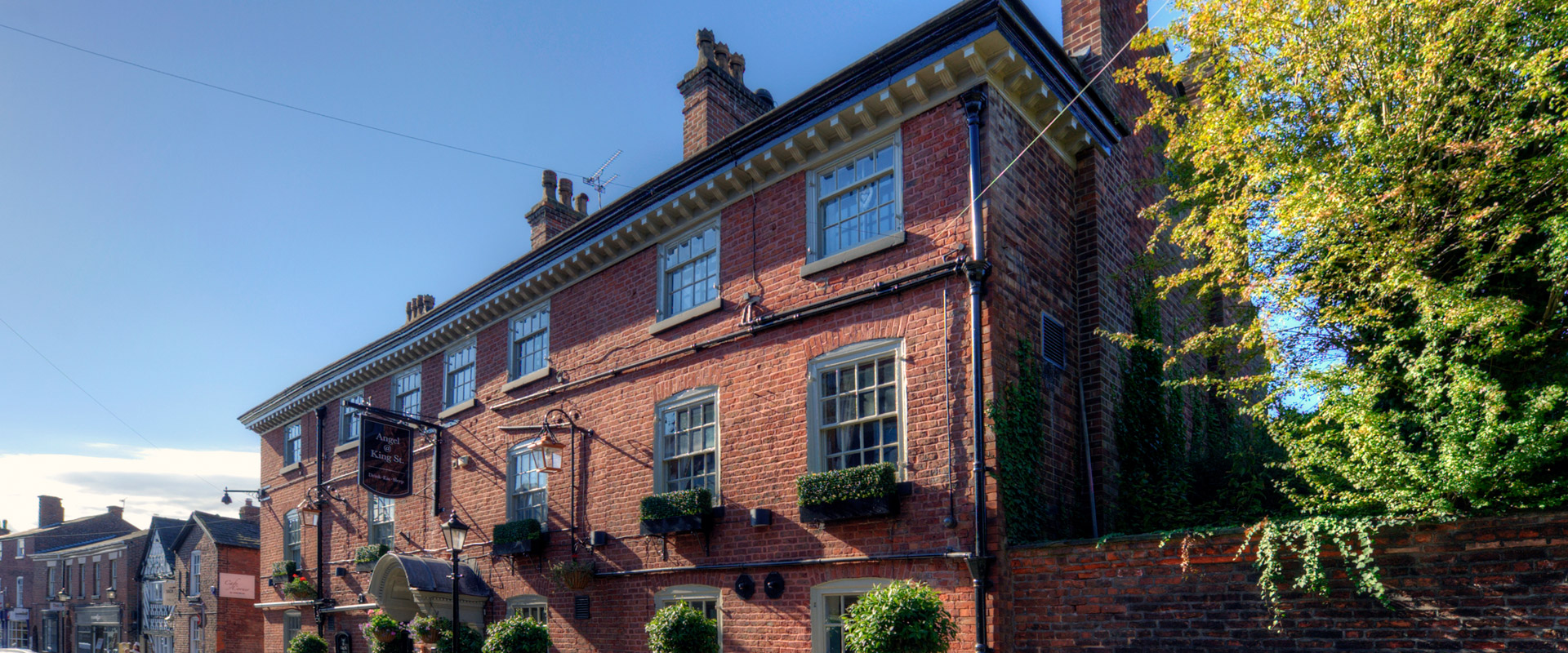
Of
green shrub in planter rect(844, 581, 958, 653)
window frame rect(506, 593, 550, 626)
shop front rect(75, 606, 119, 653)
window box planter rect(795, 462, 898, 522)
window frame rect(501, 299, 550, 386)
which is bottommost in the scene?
shop front rect(75, 606, 119, 653)

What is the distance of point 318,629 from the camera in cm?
2353

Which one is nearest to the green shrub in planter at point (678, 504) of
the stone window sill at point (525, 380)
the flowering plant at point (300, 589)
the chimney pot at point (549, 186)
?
the stone window sill at point (525, 380)

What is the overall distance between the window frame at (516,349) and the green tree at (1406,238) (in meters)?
11.6

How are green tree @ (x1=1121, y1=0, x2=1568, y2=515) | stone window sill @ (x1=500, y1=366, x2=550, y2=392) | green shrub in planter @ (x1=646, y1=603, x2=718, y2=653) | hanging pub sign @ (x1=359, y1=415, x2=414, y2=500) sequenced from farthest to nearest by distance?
hanging pub sign @ (x1=359, y1=415, x2=414, y2=500), stone window sill @ (x1=500, y1=366, x2=550, y2=392), green shrub in planter @ (x1=646, y1=603, x2=718, y2=653), green tree @ (x1=1121, y1=0, x2=1568, y2=515)

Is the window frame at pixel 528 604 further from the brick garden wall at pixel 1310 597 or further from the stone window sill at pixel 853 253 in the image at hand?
the brick garden wall at pixel 1310 597

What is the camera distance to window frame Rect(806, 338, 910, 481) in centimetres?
1124

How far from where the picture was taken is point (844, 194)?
1277 cm

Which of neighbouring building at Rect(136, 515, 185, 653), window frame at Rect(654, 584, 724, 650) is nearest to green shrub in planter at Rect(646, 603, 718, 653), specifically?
window frame at Rect(654, 584, 724, 650)

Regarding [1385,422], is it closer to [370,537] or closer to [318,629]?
[370,537]

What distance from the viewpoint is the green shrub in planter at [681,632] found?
12.3 meters

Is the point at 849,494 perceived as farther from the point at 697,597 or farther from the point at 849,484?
the point at 697,597

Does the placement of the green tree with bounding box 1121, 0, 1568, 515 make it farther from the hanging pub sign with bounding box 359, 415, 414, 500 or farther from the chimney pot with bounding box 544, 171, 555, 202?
the hanging pub sign with bounding box 359, 415, 414, 500

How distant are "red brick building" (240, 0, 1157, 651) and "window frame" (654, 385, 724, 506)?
54mm

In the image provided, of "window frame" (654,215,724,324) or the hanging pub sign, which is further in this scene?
the hanging pub sign
